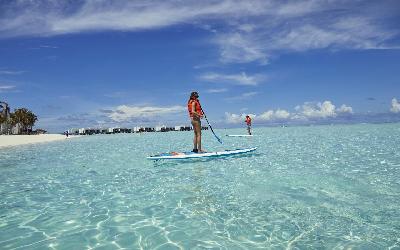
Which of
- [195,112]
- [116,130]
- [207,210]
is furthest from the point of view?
[116,130]

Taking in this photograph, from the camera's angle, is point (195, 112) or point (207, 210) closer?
point (207, 210)

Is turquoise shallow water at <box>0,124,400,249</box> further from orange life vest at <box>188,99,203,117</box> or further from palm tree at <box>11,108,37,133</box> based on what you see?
palm tree at <box>11,108,37,133</box>

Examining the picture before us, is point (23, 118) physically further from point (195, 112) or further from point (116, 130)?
point (195, 112)

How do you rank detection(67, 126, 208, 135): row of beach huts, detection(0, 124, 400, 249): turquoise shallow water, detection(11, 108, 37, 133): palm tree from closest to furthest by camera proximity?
detection(0, 124, 400, 249): turquoise shallow water < detection(11, 108, 37, 133): palm tree < detection(67, 126, 208, 135): row of beach huts

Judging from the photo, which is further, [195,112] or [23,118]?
[23,118]

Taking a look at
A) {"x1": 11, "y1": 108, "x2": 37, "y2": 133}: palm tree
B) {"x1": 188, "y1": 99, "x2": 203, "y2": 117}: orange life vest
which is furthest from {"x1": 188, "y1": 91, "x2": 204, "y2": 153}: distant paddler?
{"x1": 11, "y1": 108, "x2": 37, "y2": 133}: palm tree

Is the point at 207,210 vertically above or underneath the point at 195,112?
underneath

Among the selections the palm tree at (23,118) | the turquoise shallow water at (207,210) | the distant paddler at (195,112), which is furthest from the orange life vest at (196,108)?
the palm tree at (23,118)

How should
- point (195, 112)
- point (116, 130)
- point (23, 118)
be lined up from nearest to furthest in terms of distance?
point (195, 112), point (23, 118), point (116, 130)

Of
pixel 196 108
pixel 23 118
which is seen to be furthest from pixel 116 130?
pixel 196 108

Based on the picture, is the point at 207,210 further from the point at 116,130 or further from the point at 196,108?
the point at 116,130

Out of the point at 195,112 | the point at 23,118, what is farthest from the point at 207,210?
the point at 23,118

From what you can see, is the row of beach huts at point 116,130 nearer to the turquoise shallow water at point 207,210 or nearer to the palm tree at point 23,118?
the palm tree at point 23,118

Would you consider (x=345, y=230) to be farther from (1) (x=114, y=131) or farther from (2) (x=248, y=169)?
(1) (x=114, y=131)
